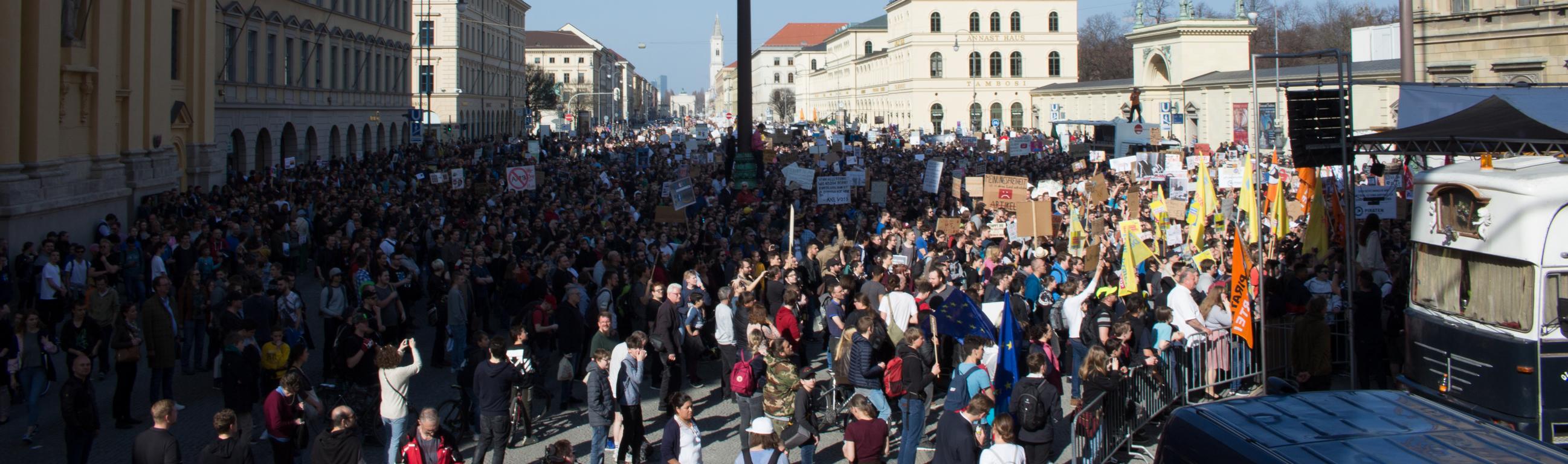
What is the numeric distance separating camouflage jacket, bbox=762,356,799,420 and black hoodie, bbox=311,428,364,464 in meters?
2.93

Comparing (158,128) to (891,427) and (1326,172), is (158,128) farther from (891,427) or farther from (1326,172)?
(1326,172)

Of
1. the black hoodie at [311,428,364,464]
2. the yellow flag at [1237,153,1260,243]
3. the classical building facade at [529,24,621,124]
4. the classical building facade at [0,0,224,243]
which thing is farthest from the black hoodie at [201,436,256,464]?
the classical building facade at [529,24,621,124]

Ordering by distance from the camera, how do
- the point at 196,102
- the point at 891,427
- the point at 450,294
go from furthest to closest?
the point at 196,102
the point at 450,294
the point at 891,427

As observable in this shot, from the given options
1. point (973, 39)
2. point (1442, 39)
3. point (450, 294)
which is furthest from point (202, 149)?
point (973, 39)

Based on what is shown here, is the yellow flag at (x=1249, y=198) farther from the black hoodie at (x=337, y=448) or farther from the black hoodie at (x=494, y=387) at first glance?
the black hoodie at (x=337, y=448)

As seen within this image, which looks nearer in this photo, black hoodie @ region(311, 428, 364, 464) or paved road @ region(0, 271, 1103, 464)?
black hoodie @ region(311, 428, 364, 464)

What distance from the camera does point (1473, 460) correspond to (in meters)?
5.37

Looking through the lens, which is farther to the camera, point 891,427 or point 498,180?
point 498,180

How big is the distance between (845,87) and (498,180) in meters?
101

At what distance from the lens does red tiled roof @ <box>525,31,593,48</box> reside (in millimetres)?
147625

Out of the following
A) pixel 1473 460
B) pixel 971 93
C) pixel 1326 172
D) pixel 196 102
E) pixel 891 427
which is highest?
pixel 971 93

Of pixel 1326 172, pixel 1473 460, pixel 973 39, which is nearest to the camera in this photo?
pixel 1473 460

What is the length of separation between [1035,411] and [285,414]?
17.3ft

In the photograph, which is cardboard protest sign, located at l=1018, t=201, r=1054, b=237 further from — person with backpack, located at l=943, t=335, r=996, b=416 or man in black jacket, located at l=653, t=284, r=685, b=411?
person with backpack, located at l=943, t=335, r=996, b=416
